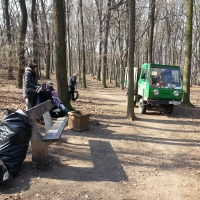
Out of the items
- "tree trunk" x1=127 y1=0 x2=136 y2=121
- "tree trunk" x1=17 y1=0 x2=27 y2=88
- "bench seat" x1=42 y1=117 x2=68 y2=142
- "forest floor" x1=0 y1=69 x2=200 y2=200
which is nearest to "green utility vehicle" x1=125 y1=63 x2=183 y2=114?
"tree trunk" x1=127 y1=0 x2=136 y2=121

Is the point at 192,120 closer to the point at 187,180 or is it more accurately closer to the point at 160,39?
the point at 187,180

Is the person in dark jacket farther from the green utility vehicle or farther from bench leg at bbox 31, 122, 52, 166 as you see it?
the green utility vehicle

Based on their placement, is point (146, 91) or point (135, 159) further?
point (146, 91)

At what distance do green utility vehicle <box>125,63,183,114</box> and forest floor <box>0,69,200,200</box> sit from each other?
2.35 meters

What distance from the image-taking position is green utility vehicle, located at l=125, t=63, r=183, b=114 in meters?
11.2

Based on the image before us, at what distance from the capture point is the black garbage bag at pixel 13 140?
428cm

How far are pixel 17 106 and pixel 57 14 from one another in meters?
4.11

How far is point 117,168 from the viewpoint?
535 cm

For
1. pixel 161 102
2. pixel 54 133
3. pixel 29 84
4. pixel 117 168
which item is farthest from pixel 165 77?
pixel 54 133

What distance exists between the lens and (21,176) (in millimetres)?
4504

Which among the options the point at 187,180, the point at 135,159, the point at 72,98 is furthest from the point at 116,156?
the point at 72,98

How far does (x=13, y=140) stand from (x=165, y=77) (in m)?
8.89

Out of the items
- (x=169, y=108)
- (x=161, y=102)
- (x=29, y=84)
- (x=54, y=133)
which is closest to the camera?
(x=54, y=133)

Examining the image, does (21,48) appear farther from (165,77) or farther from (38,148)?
(38,148)
